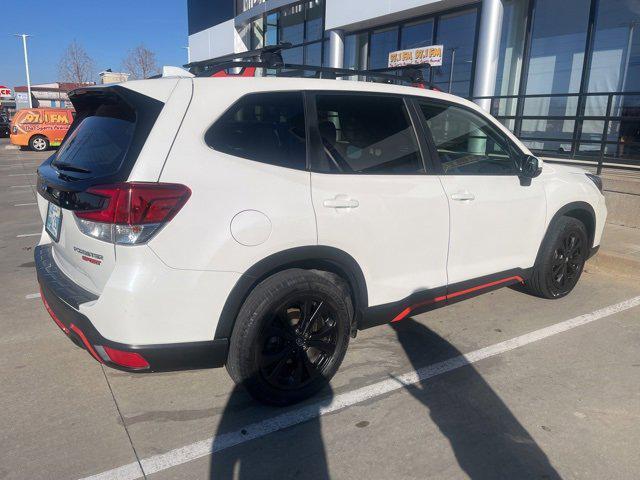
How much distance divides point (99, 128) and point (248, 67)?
37.7 inches

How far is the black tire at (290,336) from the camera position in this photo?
2537 millimetres

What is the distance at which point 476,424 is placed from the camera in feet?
8.82

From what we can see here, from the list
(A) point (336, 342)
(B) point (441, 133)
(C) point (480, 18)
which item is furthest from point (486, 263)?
(C) point (480, 18)

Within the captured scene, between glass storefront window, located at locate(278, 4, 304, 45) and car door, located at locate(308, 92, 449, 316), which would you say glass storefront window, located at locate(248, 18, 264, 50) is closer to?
glass storefront window, located at locate(278, 4, 304, 45)

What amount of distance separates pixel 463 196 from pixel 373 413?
61.4 inches

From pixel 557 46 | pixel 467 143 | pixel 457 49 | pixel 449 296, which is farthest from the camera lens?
pixel 457 49

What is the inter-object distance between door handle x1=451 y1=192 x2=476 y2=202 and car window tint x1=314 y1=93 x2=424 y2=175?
0.30 m

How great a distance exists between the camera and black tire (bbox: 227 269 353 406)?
2.54 metres

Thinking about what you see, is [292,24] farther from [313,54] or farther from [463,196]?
[463,196]

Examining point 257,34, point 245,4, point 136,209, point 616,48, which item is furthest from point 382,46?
point 136,209

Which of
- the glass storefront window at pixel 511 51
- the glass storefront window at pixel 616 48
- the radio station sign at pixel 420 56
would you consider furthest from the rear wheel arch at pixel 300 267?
the radio station sign at pixel 420 56

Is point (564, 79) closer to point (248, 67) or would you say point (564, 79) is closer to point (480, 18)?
point (480, 18)

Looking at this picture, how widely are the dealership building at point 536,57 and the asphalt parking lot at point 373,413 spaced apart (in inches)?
199

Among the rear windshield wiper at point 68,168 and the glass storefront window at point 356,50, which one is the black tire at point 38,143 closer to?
the glass storefront window at point 356,50
